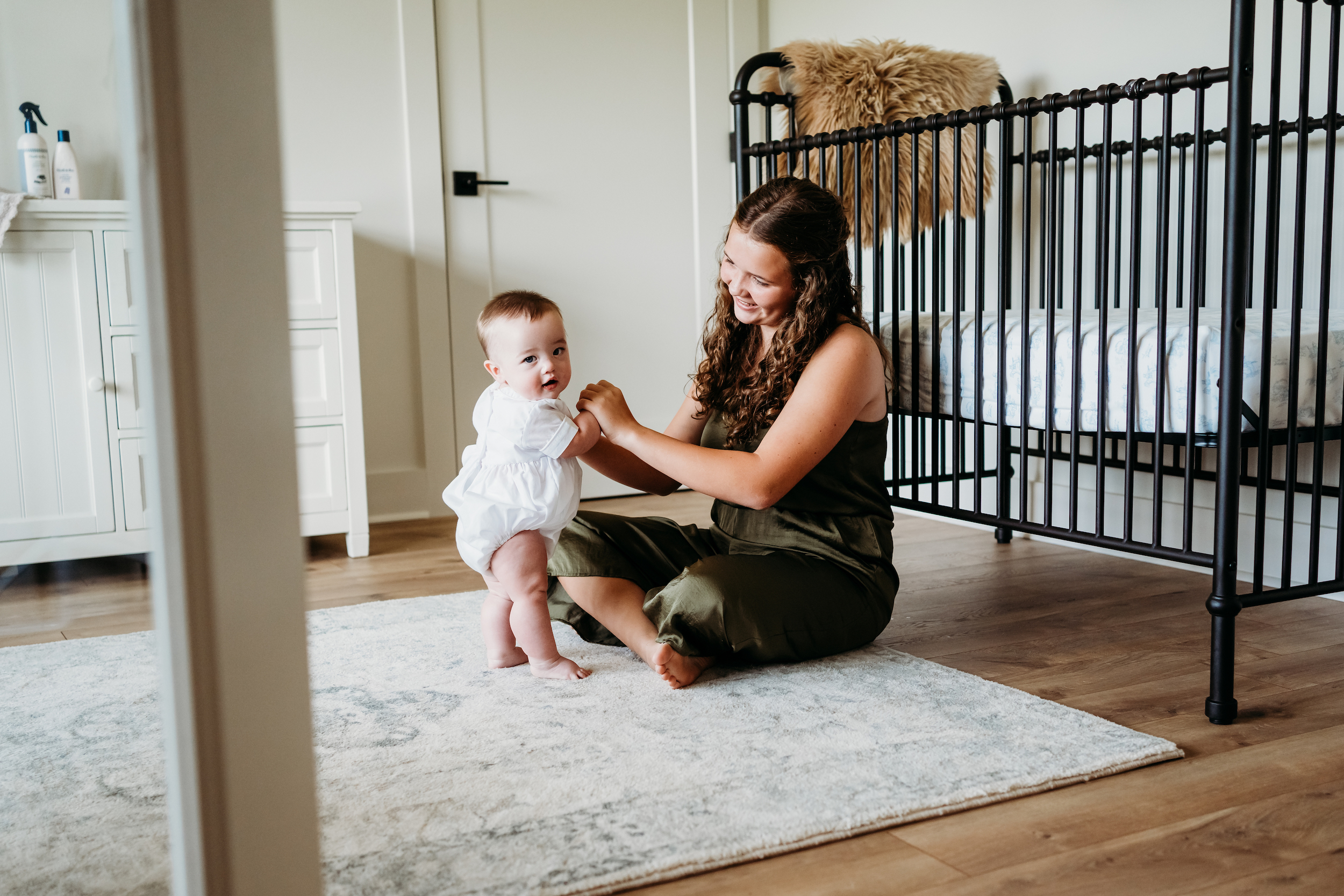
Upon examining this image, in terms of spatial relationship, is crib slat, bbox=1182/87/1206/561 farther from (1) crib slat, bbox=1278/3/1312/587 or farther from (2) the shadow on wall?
(2) the shadow on wall

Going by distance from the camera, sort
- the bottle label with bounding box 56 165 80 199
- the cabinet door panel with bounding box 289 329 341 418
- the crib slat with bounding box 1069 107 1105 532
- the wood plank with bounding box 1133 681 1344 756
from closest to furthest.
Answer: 1. the bottle label with bounding box 56 165 80 199
2. the wood plank with bounding box 1133 681 1344 756
3. the crib slat with bounding box 1069 107 1105 532
4. the cabinet door panel with bounding box 289 329 341 418

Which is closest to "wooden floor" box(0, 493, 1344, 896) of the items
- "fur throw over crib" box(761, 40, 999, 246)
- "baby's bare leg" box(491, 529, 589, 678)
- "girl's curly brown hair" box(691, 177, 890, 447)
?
"girl's curly brown hair" box(691, 177, 890, 447)

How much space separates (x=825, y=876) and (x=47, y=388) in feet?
2.35

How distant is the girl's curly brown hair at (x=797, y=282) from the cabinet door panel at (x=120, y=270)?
1.06m

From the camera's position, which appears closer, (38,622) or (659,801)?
(38,622)

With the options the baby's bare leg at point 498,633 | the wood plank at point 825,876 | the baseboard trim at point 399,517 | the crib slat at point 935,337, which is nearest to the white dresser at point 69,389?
the wood plank at point 825,876

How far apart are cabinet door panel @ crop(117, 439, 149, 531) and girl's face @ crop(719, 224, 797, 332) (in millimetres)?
1069

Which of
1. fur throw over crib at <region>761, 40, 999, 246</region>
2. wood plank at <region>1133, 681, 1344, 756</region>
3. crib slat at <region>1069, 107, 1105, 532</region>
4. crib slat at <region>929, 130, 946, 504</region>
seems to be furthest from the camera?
fur throw over crib at <region>761, 40, 999, 246</region>

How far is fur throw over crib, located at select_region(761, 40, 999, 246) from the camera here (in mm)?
2223

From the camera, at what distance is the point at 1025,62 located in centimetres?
252

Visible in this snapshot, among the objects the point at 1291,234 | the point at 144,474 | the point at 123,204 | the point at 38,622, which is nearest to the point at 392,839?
the point at 38,622

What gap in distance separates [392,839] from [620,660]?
0.60 metres

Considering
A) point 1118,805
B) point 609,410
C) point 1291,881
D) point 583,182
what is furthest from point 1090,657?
point 583,182

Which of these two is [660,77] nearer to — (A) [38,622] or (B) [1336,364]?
(B) [1336,364]
